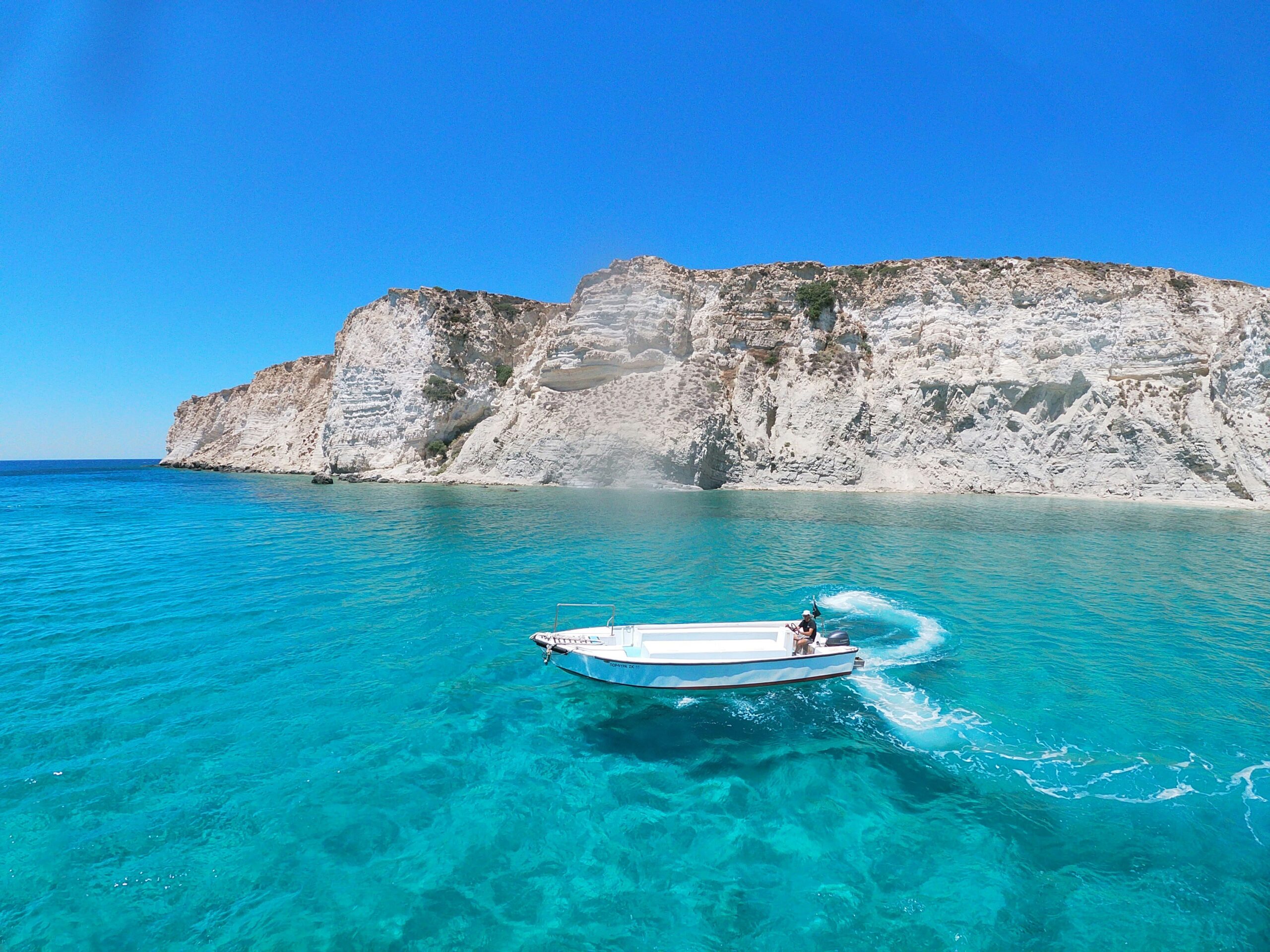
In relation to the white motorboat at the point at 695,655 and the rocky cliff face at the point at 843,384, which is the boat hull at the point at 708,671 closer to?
the white motorboat at the point at 695,655

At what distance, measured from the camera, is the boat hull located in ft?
32.3

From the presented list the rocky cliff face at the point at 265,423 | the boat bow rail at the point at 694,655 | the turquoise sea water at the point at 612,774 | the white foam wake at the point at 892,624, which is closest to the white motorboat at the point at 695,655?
the boat bow rail at the point at 694,655

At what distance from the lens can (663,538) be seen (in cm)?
2605

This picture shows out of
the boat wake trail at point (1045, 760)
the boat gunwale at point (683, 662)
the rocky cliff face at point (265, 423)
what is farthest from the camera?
the rocky cliff face at point (265, 423)

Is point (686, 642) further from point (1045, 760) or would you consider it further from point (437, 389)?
point (437, 389)

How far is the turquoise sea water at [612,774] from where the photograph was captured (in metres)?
5.95

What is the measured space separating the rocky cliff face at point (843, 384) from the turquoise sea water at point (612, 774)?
32942 mm

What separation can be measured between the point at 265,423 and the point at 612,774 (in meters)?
92.0

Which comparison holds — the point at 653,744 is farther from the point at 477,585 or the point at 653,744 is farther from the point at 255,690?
the point at 477,585

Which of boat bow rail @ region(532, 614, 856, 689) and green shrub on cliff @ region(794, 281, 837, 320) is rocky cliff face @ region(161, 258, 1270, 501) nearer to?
green shrub on cliff @ region(794, 281, 837, 320)

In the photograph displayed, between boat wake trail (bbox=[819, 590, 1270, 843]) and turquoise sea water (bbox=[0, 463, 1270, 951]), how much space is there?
0.05 m

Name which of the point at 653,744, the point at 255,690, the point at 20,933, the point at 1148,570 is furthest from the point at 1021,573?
the point at 20,933

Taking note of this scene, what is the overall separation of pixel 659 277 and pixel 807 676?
50.0 m

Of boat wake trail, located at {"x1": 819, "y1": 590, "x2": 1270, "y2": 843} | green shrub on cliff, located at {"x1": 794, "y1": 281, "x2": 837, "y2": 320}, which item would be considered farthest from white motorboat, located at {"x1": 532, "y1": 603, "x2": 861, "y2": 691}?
green shrub on cliff, located at {"x1": 794, "y1": 281, "x2": 837, "y2": 320}
